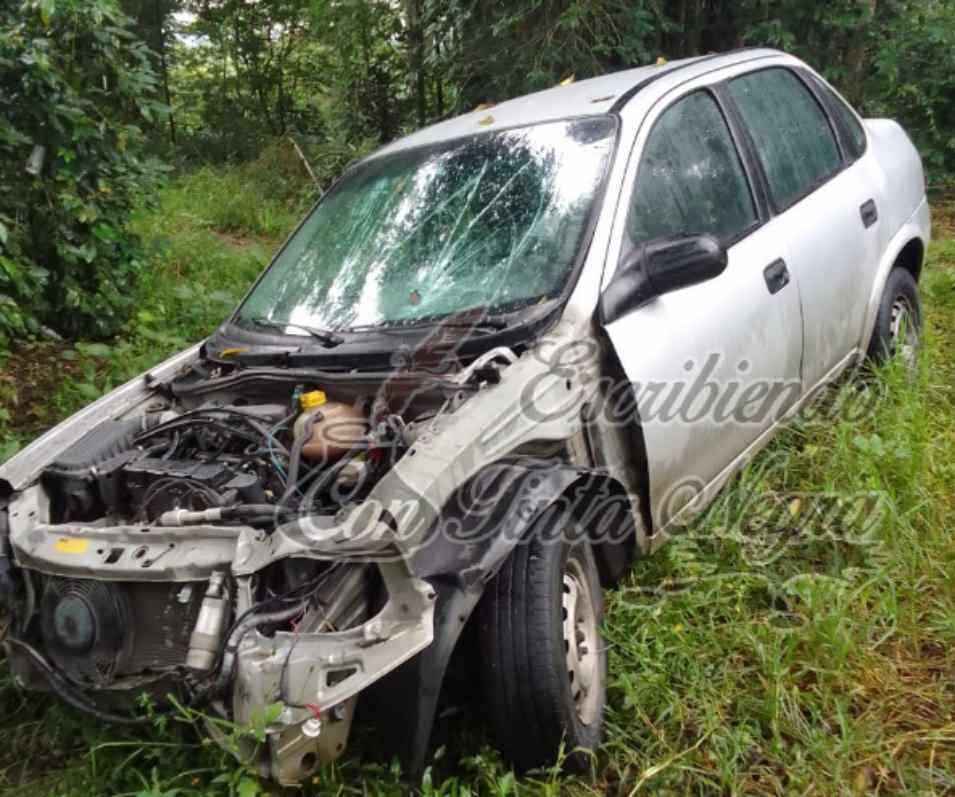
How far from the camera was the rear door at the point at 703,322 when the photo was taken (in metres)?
2.57

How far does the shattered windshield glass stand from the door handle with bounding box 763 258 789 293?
70 cm

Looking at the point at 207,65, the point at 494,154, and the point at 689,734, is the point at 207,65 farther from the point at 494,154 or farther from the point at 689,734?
the point at 689,734

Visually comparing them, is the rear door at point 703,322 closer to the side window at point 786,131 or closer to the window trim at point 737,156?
the window trim at point 737,156

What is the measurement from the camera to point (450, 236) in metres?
2.94

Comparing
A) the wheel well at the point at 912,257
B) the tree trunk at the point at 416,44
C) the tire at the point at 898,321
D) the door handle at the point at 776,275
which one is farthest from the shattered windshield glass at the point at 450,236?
the tree trunk at the point at 416,44

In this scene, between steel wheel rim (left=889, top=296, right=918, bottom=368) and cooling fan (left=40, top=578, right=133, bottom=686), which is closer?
cooling fan (left=40, top=578, right=133, bottom=686)

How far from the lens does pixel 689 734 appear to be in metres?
2.34

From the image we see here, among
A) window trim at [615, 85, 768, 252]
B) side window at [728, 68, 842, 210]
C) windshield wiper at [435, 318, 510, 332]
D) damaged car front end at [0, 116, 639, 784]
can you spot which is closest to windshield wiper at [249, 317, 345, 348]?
damaged car front end at [0, 116, 639, 784]

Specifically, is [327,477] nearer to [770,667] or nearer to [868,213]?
[770,667]

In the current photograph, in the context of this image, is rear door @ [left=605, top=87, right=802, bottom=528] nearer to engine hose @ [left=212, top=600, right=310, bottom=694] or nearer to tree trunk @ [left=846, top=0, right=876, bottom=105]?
engine hose @ [left=212, top=600, right=310, bottom=694]

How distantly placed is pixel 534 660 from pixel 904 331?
9.37 feet

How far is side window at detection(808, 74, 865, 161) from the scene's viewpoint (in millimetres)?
3803

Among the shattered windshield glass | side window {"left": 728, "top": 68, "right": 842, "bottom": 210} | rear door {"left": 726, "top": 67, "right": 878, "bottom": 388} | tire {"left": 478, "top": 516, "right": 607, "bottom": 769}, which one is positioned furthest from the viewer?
side window {"left": 728, "top": 68, "right": 842, "bottom": 210}

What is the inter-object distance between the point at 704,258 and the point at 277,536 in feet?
4.59
